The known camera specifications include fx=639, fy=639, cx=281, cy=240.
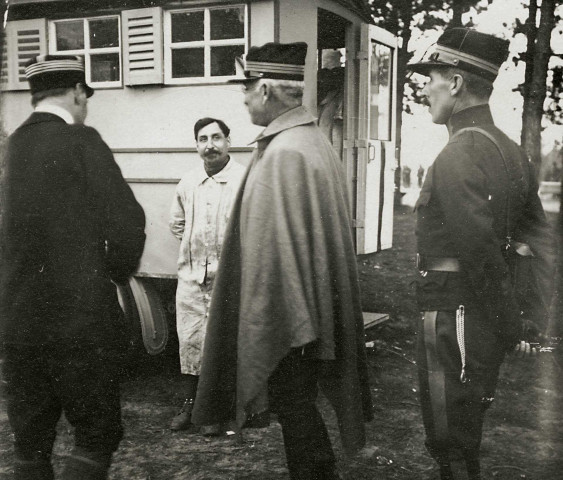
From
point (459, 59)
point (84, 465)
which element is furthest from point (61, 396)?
point (459, 59)

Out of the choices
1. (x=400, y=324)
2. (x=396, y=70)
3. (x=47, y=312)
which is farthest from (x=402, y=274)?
(x=47, y=312)

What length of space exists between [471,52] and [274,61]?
0.78 m

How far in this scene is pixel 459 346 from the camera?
244 centimetres

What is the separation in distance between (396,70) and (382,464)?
380 cm

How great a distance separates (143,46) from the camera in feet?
13.8

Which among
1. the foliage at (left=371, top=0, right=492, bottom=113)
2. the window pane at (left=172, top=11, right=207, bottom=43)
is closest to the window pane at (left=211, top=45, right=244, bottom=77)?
the window pane at (left=172, top=11, right=207, bottom=43)

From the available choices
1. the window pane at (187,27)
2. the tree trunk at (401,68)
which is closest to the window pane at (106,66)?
the window pane at (187,27)

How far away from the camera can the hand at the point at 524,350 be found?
2504 mm

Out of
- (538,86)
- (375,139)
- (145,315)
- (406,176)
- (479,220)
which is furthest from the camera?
(406,176)

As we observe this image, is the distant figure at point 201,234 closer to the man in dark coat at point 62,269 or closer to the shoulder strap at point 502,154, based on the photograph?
the man in dark coat at point 62,269

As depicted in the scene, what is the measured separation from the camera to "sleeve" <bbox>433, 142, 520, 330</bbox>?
231 centimetres

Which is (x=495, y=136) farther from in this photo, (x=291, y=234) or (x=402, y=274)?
(x=402, y=274)

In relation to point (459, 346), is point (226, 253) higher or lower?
higher

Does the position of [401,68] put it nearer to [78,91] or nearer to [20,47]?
[20,47]
